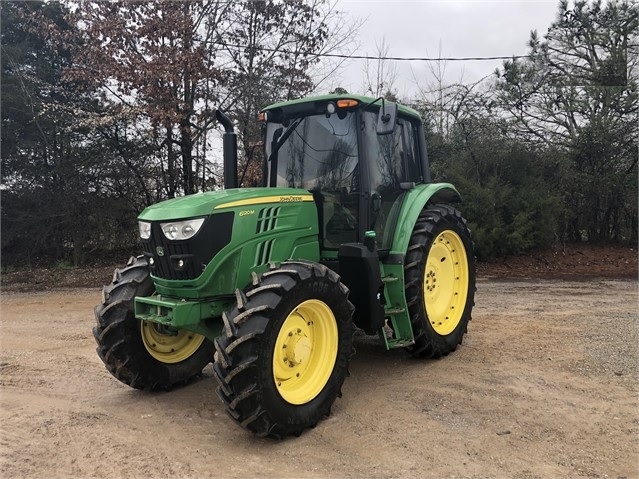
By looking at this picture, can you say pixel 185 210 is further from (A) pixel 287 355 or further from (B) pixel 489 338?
(B) pixel 489 338

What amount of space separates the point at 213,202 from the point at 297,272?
775 mm

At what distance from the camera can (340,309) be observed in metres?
3.67

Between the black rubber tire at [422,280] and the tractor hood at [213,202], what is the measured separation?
46.7 inches

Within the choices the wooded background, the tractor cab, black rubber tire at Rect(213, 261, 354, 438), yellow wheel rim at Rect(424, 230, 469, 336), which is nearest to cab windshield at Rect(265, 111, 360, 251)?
the tractor cab

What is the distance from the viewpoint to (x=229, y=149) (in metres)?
4.65

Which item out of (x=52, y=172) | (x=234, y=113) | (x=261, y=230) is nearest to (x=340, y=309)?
(x=261, y=230)

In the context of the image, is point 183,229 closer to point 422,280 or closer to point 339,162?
point 339,162

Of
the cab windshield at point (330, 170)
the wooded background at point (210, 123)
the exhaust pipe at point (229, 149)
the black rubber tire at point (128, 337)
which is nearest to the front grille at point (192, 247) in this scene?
the black rubber tire at point (128, 337)

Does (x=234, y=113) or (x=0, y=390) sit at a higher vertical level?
(x=234, y=113)

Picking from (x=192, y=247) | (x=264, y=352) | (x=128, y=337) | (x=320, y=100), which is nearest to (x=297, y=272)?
(x=264, y=352)

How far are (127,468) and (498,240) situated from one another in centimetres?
1042

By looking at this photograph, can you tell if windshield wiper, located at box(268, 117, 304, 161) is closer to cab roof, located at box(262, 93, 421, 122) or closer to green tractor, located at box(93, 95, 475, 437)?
green tractor, located at box(93, 95, 475, 437)

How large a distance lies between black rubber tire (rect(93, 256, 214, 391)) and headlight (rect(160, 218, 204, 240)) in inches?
28.2

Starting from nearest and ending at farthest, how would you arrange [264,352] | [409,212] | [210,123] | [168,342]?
[264,352] < [168,342] < [409,212] < [210,123]
